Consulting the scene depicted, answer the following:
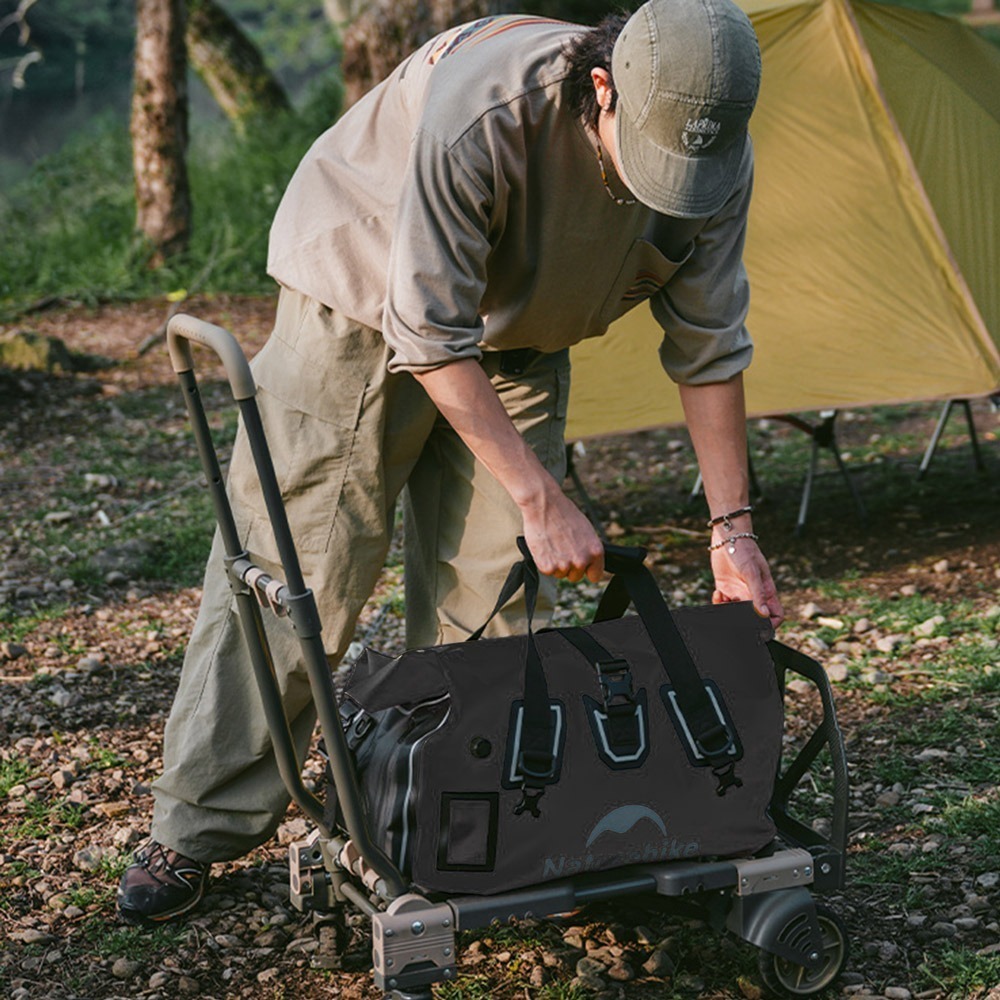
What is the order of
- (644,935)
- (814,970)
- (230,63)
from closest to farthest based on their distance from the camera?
(814,970) → (644,935) → (230,63)

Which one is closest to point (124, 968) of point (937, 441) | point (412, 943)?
point (412, 943)

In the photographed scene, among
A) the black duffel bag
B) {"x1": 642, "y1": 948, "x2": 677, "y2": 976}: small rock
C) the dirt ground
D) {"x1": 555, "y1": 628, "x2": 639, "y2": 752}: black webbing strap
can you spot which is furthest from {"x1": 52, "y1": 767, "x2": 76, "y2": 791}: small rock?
{"x1": 555, "y1": 628, "x2": 639, "y2": 752}: black webbing strap

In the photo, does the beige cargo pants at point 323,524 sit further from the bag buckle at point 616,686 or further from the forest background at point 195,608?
the bag buckle at point 616,686

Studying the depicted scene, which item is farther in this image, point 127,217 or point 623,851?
point 127,217

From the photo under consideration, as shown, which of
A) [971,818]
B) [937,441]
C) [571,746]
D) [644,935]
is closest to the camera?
[571,746]

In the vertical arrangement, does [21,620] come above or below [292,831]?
below

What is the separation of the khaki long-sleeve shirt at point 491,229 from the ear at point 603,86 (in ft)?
0.28

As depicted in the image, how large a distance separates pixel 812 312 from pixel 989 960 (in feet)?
10.1

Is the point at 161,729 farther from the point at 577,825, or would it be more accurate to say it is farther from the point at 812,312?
the point at 812,312

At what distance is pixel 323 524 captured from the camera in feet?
8.98

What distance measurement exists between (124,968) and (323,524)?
0.93 metres

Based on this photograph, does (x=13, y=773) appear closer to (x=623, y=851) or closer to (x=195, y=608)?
(x=195, y=608)

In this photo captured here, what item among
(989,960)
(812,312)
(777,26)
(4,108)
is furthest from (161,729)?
(4,108)

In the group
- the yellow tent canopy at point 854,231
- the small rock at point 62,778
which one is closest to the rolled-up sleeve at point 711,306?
the small rock at point 62,778
